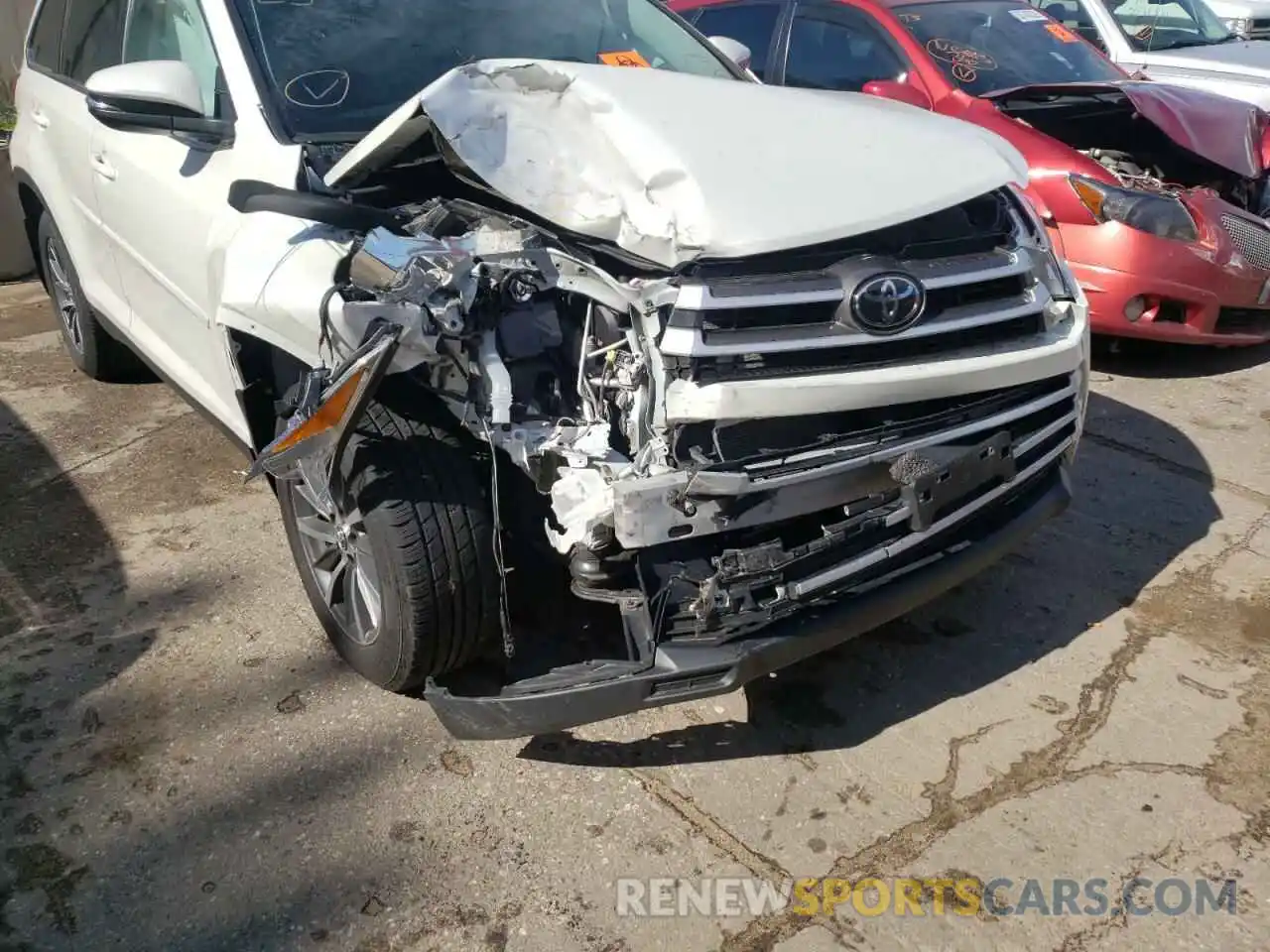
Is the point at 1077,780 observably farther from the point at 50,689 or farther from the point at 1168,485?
the point at 50,689

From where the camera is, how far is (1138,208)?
15.6ft

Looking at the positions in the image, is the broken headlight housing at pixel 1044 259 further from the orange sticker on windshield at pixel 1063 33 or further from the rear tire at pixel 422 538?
the orange sticker on windshield at pixel 1063 33

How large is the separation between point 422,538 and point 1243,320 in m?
4.23

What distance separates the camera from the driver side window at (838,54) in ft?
18.7

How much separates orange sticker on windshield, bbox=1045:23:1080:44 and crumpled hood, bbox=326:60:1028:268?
4.01 m

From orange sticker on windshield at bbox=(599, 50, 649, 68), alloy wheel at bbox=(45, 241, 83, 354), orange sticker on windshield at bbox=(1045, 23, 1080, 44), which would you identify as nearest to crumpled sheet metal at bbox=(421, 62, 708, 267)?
orange sticker on windshield at bbox=(599, 50, 649, 68)

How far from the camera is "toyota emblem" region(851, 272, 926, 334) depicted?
2.32m

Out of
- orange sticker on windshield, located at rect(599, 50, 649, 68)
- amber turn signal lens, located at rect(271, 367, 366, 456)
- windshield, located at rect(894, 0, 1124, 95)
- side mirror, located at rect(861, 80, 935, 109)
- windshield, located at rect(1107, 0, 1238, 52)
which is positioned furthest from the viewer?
windshield, located at rect(1107, 0, 1238, 52)

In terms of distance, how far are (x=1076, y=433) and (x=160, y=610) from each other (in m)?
2.68

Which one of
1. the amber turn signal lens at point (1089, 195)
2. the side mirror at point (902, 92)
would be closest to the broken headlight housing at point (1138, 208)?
the amber turn signal lens at point (1089, 195)

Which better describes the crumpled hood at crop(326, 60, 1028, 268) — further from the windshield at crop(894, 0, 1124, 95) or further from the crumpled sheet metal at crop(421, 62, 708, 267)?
the windshield at crop(894, 0, 1124, 95)

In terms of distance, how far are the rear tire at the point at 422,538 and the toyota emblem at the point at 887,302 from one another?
95 cm

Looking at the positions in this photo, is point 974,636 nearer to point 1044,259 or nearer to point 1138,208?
point 1044,259

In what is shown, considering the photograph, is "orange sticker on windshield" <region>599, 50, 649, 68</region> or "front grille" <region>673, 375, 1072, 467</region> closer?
"front grille" <region>673, 375, 1072, 467</region>
